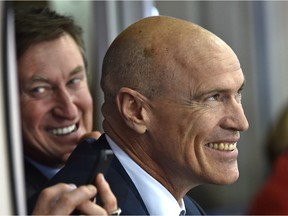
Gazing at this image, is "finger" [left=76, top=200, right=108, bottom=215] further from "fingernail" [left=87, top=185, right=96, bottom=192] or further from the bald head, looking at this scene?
the bald head

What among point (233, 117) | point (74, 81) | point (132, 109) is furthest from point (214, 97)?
point (74, 81)

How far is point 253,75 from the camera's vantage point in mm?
1817

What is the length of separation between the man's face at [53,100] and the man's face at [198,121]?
0.50 feet

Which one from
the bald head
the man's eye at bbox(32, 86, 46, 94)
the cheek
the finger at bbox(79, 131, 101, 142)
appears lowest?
the finger at bbox(79, 131, 101, 142)

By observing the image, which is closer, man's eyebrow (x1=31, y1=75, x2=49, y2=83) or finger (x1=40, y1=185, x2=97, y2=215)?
finger (x1=40, y1=185, x2=97, y2=215)

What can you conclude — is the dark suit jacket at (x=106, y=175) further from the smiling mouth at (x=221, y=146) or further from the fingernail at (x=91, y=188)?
the smiling mouth at (x=221, y=146)

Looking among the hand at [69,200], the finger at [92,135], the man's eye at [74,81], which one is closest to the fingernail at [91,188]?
the hand at [69,200]

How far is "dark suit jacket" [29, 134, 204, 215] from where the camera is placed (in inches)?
51.6

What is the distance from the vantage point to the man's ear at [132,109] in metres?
1.35

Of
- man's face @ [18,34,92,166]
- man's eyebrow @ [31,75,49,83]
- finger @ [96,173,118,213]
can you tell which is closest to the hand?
finger @ [96,173,118,213]

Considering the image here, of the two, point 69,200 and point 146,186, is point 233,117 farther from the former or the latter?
point 69,200

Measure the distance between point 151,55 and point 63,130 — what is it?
23 cm

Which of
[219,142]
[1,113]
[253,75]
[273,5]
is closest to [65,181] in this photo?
[1,113]

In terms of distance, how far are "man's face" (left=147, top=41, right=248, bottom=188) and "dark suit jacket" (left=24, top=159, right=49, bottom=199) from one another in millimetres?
217
